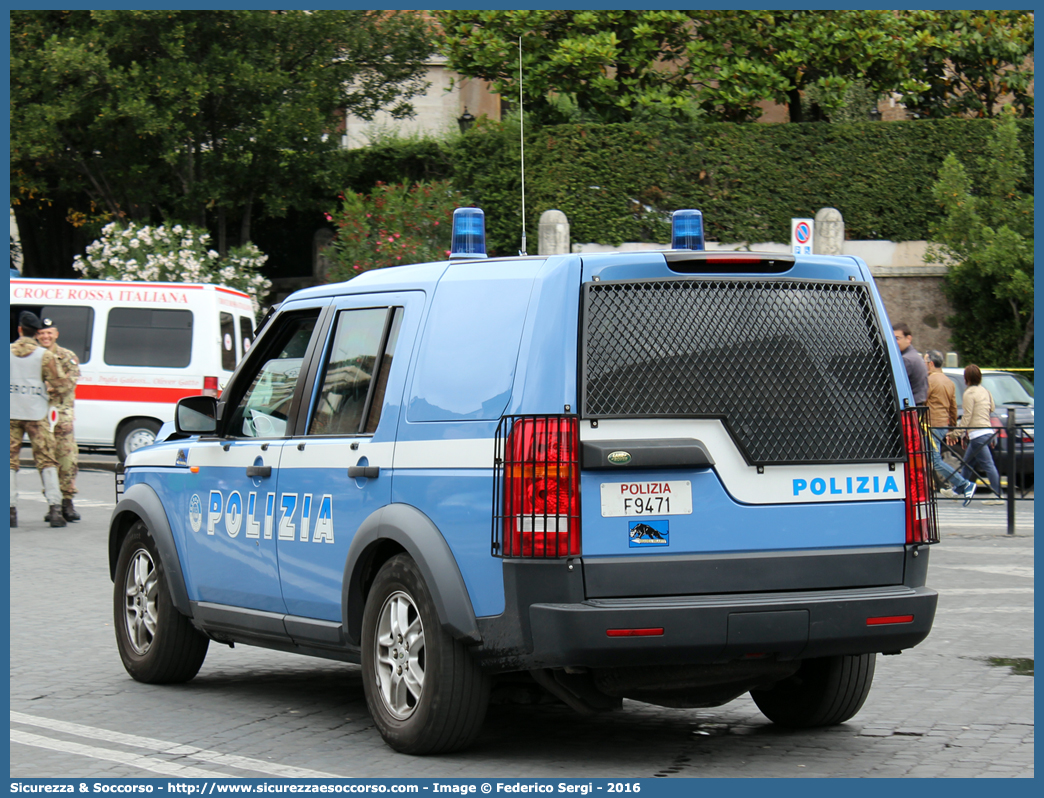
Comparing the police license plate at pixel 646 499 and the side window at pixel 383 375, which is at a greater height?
the side window at pixel 383 375

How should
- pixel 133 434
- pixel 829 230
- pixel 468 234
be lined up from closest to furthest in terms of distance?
1. pixel 468 234
2. pixel 133 434
3. pixel 829 230

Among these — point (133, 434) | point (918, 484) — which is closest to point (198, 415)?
point (918, 484)

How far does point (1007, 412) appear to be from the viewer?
18.6 m

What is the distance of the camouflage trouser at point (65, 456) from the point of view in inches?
569

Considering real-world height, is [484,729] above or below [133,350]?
below

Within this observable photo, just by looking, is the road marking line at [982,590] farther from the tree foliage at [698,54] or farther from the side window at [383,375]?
the tree foliage at [698,54]

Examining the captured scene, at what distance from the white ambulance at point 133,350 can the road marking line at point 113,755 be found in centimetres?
1567

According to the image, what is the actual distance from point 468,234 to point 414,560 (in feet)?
5.61

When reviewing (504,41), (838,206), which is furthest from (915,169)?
(504,41)

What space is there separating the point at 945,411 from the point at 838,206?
11.2 meters

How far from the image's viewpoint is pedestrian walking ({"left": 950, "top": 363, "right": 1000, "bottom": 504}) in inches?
665

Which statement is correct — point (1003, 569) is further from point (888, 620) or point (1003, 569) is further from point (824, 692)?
point (888, 620)

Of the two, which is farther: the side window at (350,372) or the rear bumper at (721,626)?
the side window at (350,372)

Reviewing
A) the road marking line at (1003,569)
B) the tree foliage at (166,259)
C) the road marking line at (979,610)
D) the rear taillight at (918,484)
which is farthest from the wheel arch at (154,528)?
the tree foliage at (166,259)
